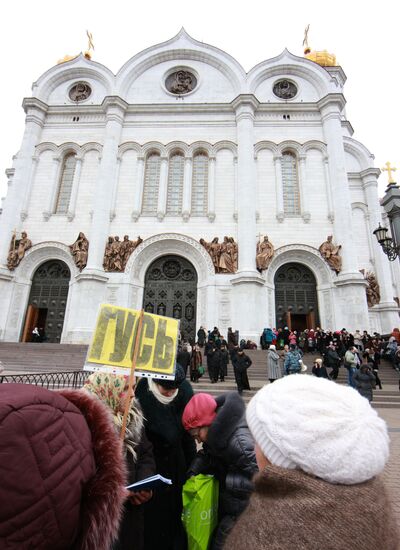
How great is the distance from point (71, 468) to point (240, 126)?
1991 centimetres

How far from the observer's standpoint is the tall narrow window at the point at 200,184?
1775 cm

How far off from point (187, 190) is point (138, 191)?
2.81 m

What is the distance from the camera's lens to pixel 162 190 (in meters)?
18.0

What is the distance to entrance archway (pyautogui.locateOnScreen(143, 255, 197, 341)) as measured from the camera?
16328mm

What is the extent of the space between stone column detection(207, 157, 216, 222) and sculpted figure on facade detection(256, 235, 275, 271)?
3.02 meters

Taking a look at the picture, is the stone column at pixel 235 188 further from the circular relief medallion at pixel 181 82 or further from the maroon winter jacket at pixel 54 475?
the maroon winter jacket at pixel 54 475

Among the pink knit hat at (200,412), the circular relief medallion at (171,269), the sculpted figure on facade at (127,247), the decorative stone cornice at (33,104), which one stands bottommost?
the pink knit hat at (200,412)

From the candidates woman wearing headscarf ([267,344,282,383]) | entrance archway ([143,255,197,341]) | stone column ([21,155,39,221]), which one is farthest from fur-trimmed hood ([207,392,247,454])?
stone column ([21,155,39,221])

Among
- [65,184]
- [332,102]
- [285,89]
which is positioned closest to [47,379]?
[65,184]

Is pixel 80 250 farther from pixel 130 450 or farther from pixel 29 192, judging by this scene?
pixel 130 450

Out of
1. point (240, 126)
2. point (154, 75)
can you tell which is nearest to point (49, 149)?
point (154, 75)

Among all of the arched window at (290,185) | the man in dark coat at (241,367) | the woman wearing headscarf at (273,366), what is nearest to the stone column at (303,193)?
the arched window at (290,185)

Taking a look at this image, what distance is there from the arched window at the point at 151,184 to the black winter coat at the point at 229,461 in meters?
16.4

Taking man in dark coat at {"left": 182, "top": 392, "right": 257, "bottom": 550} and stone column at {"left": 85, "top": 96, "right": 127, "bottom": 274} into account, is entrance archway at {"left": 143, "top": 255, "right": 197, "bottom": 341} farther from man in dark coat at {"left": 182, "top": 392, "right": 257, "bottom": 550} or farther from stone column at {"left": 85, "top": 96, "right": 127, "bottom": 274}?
man in dark coat at {"left": 182, "top": 392, "right": 257, "bottom": 550}
